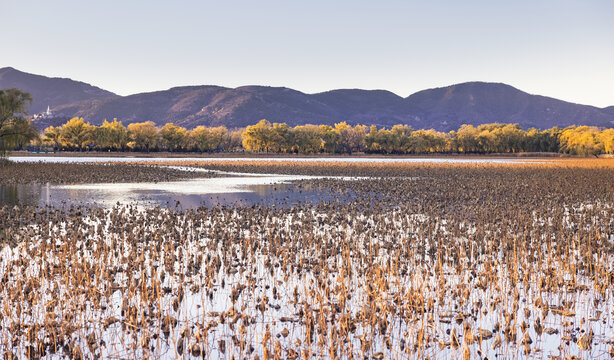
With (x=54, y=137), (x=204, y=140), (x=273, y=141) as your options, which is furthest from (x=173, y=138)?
(x=54, y=137)

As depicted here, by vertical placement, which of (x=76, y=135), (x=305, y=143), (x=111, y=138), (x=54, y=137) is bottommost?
(x=305, y=143)

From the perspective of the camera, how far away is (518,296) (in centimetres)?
912

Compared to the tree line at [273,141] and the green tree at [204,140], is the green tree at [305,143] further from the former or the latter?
the green tree at [204,140]

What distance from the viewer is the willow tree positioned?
63250 millimetres

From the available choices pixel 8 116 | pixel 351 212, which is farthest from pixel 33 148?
pixel 351 212

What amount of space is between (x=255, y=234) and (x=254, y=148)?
164m

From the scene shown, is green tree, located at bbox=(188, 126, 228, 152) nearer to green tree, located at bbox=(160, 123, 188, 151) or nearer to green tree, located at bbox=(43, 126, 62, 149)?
green tree, located at bbox=(160, 123, 188, 151)

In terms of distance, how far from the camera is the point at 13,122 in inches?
2559

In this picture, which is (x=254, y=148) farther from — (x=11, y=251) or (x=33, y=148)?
(x=11, y=251)

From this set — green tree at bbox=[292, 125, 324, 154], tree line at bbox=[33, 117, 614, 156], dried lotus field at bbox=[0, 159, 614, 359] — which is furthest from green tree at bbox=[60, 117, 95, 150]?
dried lotus field at bbox=[0, 159, 614, 359]

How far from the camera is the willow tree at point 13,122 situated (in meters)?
63.2

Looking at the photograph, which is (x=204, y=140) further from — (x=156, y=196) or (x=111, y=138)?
(x=156, y=196)

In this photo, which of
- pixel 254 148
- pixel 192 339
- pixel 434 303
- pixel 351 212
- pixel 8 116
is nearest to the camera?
pixel 192 339

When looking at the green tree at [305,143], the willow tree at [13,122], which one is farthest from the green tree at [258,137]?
the willow tree at [13,122]
